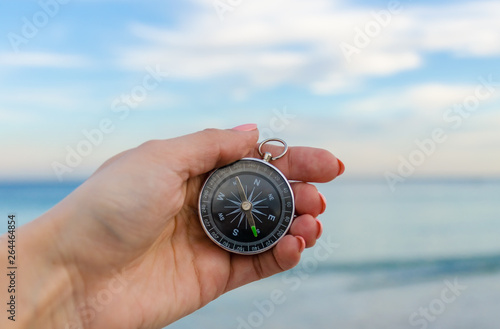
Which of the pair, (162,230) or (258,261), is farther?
(258,261)

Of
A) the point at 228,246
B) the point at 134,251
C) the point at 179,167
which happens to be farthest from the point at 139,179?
the point at 228,246

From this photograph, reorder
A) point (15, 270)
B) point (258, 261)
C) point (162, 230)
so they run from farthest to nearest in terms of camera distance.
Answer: point (258, 261) → point (162, 230) → point (15, 270)

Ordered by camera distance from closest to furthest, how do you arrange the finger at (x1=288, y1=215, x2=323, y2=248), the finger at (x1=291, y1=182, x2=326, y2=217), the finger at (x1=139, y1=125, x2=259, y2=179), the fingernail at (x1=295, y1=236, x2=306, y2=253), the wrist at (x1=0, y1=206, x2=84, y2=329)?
the wrist at (x1=0, y1=206, x2=84, y2=329)
the finger at (x1=139, y1=125, x2=259, y2=179)
the fingernail at (x1=295, y1=236, x2=306, y2=253)
the finger at (x1=288, y1=215, x2=323, y2=248)
the finger at (x1=291, y1=182, x2=326, y2=217)

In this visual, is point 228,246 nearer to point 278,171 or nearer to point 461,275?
point 278,171

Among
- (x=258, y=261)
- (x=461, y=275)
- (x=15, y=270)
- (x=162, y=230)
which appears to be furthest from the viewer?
(x=461, y=275)

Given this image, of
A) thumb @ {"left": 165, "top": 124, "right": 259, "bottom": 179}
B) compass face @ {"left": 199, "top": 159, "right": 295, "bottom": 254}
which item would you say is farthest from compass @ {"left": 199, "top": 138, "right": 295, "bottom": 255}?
thumb @ {"left": 165, "top": 124, "right": 259, "bottom": 179}

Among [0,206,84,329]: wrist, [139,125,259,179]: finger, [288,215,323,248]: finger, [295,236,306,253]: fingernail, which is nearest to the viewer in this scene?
[0,206,84,329]: wrist

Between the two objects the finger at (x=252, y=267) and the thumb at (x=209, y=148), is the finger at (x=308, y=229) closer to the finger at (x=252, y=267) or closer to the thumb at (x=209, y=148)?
the finger at (x=252, y=267)

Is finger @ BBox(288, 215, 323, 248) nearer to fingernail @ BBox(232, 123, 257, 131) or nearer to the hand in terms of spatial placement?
the hand

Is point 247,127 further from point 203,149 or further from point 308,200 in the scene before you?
point 308,200
